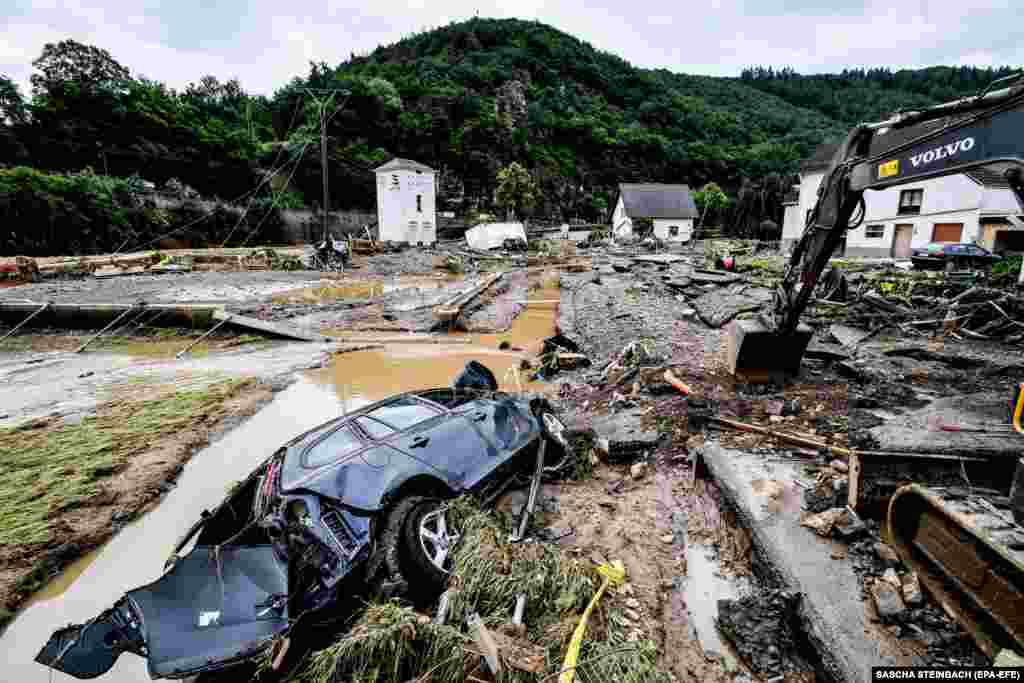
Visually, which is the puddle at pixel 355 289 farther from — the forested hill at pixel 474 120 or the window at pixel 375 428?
the forested hill at pixel 474 120

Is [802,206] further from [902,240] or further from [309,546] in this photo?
[309,546]

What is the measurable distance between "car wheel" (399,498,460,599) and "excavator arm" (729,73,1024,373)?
16.7 ft

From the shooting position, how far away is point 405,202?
3928 centimetres

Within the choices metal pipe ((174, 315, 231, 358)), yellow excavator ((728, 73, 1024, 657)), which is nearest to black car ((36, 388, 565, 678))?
yellow excavator ((728, 73, 1024, 657))

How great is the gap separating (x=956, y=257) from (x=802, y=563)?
22.8 meters

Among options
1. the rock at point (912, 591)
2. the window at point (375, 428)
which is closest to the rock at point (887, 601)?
the rock at point (912, 591)

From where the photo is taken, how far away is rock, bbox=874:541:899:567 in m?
3.62

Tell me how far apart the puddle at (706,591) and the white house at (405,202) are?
38478mm

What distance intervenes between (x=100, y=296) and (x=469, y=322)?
44.8 ft

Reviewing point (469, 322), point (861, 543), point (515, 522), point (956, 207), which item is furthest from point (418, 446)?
point (956, 207)

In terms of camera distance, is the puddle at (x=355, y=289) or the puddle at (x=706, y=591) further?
the puddle at (x=355, y=289)

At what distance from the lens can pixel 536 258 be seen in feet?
111

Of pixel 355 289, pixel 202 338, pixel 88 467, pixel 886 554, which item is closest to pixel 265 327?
pixel 202 338

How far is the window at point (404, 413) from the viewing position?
14.6 ft
